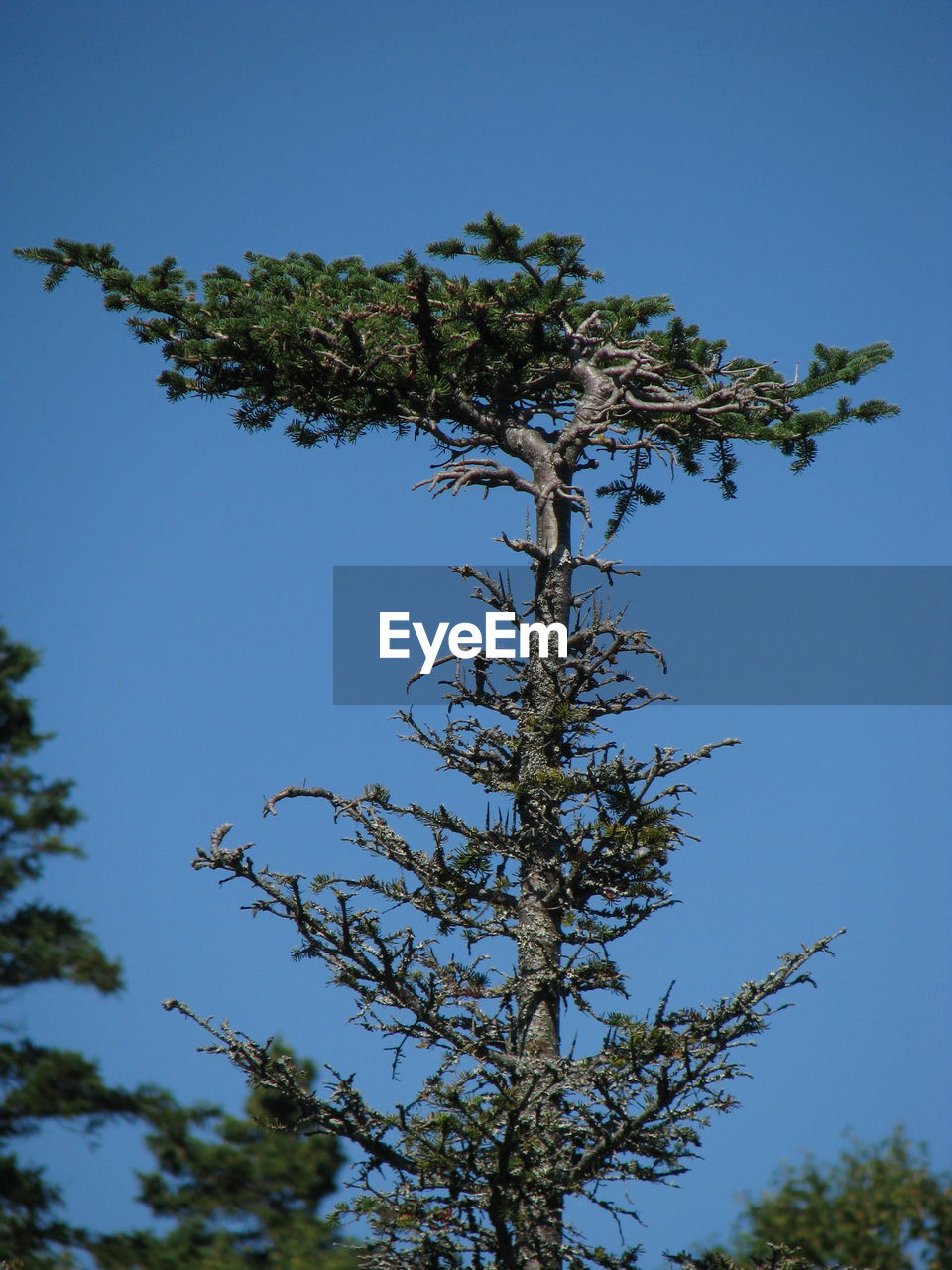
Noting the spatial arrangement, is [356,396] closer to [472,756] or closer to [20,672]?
[472,756]

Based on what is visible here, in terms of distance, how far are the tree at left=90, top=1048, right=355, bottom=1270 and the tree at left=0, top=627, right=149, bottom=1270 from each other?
1.49 feet

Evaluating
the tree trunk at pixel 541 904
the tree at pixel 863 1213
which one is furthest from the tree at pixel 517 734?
the tree at pixel 863 1213

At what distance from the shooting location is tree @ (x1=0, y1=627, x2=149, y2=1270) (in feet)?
34.7

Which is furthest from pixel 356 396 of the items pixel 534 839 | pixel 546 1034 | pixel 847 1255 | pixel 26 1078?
pixel 847 1255

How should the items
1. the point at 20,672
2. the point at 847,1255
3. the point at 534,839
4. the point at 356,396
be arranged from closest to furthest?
the point at 534,839 → the point at 356,396 → the point at 20,672 → the point at 847,1255

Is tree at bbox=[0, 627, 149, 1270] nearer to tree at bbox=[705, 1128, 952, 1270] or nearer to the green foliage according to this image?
the green foliage

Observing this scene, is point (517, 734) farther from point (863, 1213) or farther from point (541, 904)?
point (863, 1213)

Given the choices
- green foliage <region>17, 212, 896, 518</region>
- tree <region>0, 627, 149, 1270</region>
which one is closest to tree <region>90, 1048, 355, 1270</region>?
tree <region>0, 627, 149, 1270</region>

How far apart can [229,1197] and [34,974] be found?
257 cm

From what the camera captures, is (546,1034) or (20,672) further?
(20,672)

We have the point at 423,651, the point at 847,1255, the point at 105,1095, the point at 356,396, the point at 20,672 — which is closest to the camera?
the point at 423,651

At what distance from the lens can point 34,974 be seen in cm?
1147

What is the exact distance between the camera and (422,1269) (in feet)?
24.3

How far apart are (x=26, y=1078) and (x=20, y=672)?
13.9 feet
